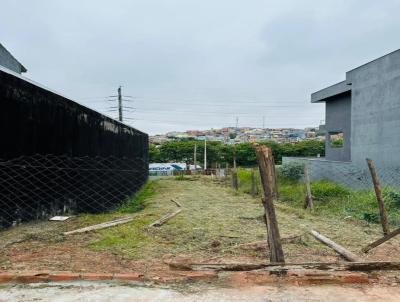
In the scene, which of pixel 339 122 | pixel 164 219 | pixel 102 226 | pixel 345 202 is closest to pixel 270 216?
pixel 102 226

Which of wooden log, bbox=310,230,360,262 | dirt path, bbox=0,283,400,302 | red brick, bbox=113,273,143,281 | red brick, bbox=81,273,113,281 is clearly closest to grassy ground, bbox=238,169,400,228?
wooden log, bbox=310,230,360,262

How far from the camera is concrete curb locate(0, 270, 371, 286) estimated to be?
4258 millimetres

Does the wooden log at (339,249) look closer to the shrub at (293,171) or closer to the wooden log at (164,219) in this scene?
the wooden log at (164,219)

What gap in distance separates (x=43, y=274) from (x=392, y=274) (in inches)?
149

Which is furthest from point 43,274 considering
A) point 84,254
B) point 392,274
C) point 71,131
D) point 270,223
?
point 71,131

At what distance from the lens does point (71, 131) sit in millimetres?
8695

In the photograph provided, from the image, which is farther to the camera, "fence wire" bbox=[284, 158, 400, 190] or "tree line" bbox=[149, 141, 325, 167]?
"tree line" bbox=[149, 141, 325, 167]

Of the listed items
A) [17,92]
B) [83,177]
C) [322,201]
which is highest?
[17,92]

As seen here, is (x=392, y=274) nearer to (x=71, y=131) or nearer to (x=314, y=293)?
(x=314, y=293)

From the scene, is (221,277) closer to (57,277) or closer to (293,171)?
(57,277)

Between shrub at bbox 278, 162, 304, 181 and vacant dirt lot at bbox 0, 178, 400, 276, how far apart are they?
34.4 ft

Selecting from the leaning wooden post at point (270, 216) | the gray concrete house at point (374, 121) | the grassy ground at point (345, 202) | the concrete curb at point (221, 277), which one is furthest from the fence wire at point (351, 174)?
the concrete curb at point (221, 277)

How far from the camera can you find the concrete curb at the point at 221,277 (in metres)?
4.26

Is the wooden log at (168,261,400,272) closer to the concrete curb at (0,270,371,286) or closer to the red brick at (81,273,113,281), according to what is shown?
the concrete curb at (0,270,371,286)
